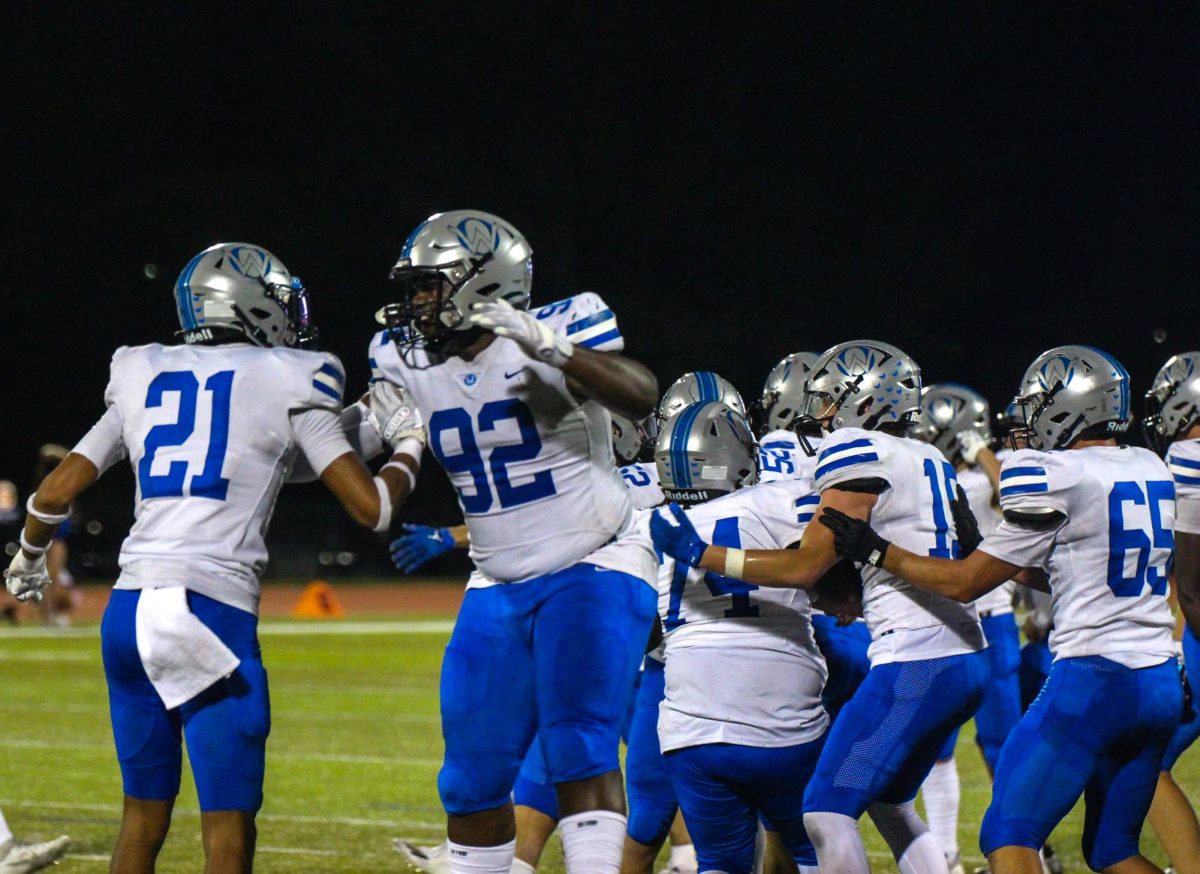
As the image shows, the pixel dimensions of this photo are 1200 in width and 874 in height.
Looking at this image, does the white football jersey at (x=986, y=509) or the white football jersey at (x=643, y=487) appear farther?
the white football jersey at (x=986, y=509)

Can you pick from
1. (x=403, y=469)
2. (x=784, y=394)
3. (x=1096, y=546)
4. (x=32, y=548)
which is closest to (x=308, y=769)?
(x=784, y=394)

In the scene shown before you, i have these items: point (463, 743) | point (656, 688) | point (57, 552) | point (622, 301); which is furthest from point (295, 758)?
point (622, 301)

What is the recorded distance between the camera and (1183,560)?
5.26 metres

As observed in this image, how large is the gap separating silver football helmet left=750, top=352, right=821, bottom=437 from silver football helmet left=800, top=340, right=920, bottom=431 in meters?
1.38

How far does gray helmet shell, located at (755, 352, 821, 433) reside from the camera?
6.44 meters

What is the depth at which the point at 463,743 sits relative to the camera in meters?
4.11

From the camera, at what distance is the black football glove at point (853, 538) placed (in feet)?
13.9

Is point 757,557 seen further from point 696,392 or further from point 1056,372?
point 696,392

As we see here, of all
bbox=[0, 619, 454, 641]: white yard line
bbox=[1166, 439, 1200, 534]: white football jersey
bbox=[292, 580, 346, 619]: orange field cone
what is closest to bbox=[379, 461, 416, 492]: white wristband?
bbox=[1166, 439, 1200, 534]: white football jersey

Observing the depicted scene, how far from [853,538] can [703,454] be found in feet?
1.99

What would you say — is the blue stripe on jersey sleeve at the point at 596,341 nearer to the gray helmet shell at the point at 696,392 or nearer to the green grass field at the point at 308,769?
the gray helmet shell at the point at 696,392

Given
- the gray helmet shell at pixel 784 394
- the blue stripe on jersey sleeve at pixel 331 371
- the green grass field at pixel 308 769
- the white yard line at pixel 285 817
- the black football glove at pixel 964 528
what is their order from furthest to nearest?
Result: the white yard line at pixel 285 817, the green grass field at pixel 308 769, the gray helmet shell at pixel 784 394, the black football glove at pixel 964 528, the blue stripe on jersey sleeve at pixel 331 371

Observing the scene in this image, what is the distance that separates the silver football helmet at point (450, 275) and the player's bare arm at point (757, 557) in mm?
704

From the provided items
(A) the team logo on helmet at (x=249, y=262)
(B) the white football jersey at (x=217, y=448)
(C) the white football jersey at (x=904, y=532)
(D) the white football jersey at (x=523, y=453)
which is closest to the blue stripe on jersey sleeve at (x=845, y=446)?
(C) the white football jersey at (x=904, y=532)
